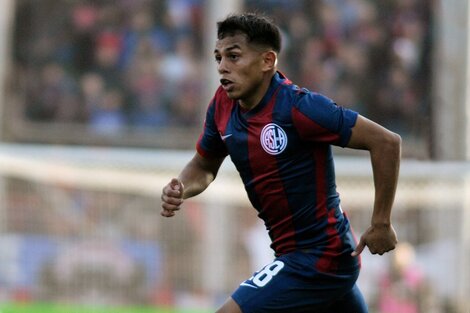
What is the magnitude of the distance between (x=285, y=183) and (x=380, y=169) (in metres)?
0.52

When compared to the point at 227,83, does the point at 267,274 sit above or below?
below

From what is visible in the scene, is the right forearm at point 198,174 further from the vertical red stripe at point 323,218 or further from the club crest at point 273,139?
the vertical red stripe at point 323,218

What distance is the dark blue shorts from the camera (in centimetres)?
572

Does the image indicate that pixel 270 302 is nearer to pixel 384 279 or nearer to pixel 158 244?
pixel 384 279

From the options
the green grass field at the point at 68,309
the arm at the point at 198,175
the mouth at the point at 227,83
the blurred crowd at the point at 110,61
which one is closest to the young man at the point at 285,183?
the mouth at the point at 227,83

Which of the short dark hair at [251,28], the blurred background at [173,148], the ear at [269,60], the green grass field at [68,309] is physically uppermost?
the short dark hair at [251,28]

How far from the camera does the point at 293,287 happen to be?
227 inches

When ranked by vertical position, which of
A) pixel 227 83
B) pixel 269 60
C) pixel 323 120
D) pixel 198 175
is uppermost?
pixel 269 60

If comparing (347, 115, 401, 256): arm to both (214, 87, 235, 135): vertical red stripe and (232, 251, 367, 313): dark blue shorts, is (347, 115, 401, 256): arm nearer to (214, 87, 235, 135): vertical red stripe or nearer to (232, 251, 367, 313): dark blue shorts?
(232, 251, 367, 313): dark blue shorts

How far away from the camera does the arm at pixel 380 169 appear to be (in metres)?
5.56

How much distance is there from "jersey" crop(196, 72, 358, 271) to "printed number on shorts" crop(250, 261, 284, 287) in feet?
0.37

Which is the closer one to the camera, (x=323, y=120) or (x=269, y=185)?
(x=323, y=120)

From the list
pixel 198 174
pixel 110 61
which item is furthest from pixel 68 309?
pixel 198 174

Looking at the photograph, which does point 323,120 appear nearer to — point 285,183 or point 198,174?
point 285,183
